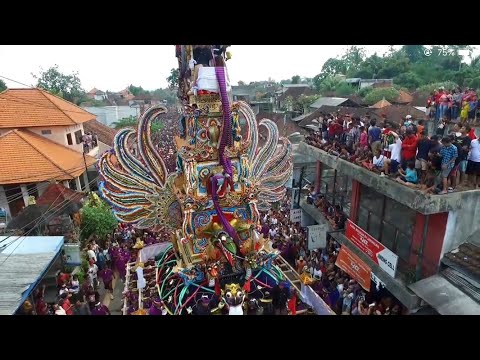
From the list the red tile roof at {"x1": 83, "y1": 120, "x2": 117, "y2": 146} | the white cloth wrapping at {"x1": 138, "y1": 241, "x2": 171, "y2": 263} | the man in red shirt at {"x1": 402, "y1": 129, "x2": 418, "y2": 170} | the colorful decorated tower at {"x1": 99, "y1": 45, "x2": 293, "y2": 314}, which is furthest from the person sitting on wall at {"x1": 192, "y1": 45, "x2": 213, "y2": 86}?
the red tile roof at {"x1": 83, "y1": 120, "x2": 117, "y2": 146}

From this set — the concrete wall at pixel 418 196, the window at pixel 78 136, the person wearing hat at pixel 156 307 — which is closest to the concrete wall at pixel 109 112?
the window at pixel 78 136

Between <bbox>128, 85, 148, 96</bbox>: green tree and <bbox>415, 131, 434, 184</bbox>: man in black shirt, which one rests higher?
<bbox>415, 131, 434, 184</bbox>: man in black shirt

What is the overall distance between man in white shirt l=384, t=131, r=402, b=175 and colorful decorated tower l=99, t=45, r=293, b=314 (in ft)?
11.7

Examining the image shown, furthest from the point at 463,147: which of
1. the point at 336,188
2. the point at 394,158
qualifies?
the point at 336,188

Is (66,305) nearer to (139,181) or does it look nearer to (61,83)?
(139,181)

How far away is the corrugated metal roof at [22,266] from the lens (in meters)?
8.55

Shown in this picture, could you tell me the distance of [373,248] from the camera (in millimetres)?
10148

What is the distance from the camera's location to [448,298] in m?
7.76

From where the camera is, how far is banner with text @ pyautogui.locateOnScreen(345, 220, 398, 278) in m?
9.30

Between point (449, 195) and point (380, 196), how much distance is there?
2801 millimetres

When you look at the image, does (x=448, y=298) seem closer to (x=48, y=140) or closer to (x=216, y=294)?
(x=216, y=294)

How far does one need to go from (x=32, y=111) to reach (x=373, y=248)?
20014mm

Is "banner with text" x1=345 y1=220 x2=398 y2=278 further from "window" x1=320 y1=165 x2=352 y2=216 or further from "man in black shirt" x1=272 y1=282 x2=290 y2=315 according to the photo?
"man in black shirt" x1=272 y1=282 x2=290 y2=315

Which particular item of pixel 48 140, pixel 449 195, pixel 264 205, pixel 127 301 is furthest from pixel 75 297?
pixel 48 140
